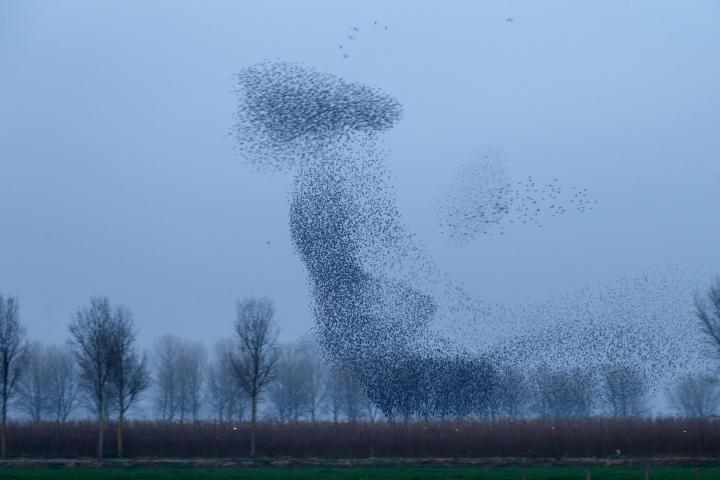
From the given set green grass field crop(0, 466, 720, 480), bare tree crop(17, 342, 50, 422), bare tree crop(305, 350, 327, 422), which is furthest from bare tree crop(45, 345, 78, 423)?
green grass field crop(0, 466, 720, 480)

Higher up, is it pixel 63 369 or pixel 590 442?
pixel 63 369

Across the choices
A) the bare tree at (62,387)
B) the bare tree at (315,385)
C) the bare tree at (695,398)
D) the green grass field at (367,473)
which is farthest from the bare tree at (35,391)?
the bare tree at (695,398)

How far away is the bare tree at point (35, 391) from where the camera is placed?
246ft

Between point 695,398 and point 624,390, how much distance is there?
10805 mm

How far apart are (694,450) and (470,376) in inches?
478

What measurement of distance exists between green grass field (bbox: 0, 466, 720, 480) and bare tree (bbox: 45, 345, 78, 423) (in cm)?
4290

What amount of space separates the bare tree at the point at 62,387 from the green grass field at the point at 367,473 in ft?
141

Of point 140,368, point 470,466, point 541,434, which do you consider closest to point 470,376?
point 541,434

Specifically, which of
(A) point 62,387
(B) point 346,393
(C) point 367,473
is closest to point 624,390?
(C) point 367,473

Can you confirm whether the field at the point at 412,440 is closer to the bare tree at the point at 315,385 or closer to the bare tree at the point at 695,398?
the bare tree at the point at 695,398

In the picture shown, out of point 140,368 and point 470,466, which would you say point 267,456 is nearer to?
point 140,368

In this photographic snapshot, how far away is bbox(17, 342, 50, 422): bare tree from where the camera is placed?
2950 inches

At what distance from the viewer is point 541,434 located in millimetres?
46031

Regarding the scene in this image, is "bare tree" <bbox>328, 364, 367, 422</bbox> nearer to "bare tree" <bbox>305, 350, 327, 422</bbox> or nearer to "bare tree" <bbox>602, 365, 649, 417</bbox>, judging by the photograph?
"bare tree" <bbox>305, 350, 327, 422</bbox>
